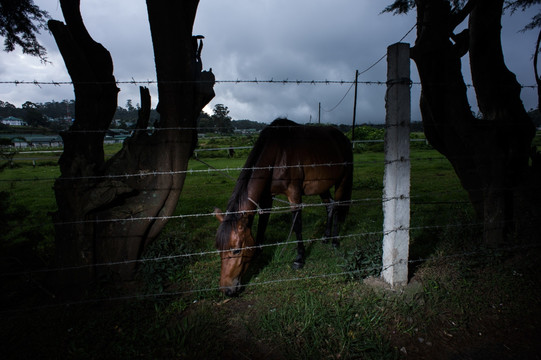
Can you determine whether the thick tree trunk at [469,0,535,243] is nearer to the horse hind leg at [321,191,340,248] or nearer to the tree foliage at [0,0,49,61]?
the horse hind leg at [321,191,340,248]

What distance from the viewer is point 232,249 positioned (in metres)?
2.78

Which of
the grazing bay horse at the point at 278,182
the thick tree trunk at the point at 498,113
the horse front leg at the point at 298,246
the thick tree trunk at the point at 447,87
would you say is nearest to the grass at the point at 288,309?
the horse front leg at the point at 298,246

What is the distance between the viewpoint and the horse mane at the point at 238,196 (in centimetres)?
282

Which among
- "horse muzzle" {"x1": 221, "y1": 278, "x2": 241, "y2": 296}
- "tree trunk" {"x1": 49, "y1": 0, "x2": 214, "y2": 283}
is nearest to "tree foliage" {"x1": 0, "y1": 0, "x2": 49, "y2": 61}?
"tree trunk" {"x1": 49, "y1": 0, "x2": 214, "y2": 283}

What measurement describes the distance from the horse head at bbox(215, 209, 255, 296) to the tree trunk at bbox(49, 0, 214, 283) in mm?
849

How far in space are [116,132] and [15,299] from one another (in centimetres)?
210

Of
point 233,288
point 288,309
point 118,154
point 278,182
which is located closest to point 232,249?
point 233,288

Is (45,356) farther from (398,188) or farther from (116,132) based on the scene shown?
(398,188)

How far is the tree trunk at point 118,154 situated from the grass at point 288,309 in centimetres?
41

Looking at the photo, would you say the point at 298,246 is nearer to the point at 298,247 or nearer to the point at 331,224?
the point at 298,247

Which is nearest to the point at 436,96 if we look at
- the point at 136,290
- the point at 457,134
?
the point at 457,134

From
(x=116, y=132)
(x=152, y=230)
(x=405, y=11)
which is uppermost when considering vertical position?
(x=405, y=11)

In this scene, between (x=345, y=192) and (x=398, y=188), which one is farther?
(x=345, y=192)

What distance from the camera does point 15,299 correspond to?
114 inches
